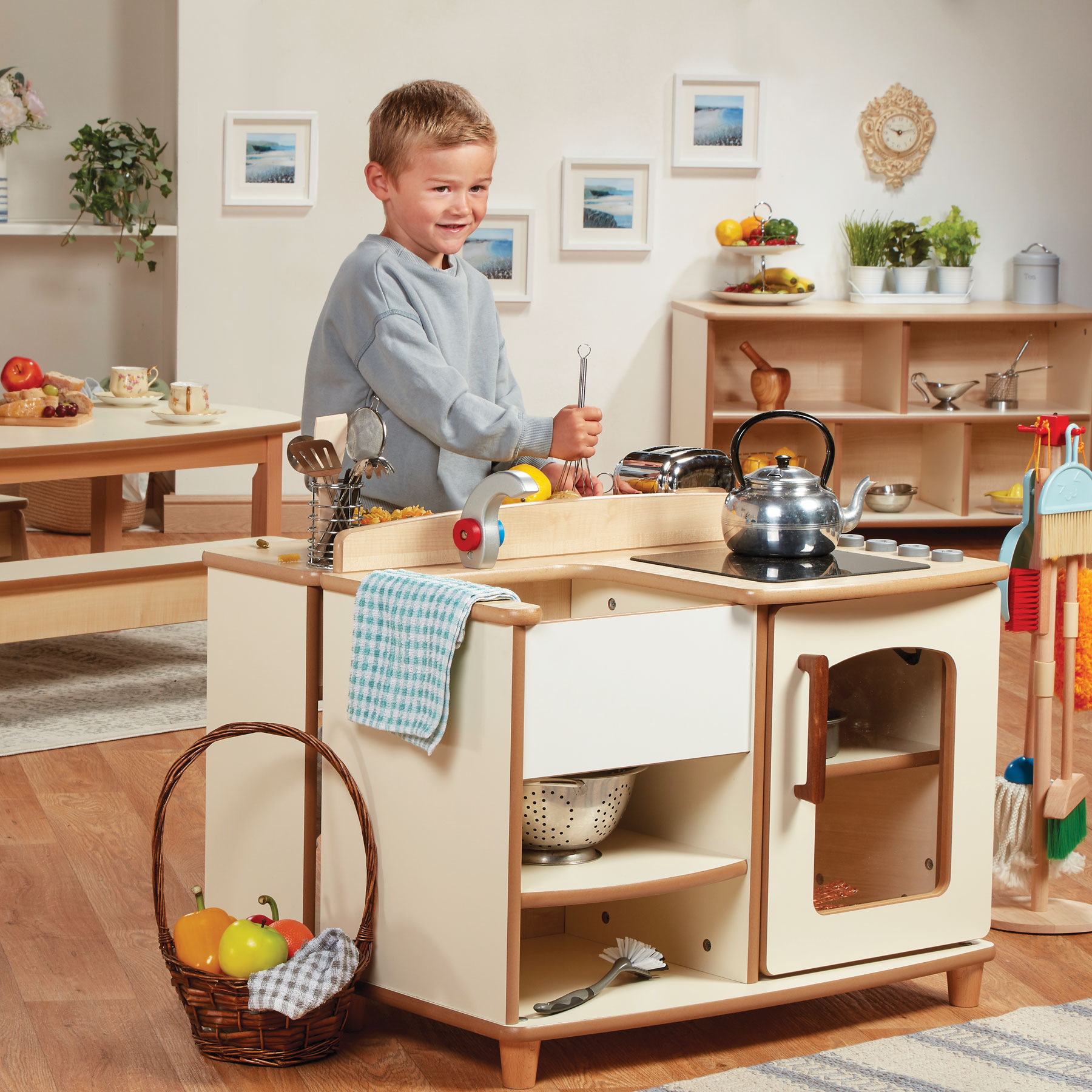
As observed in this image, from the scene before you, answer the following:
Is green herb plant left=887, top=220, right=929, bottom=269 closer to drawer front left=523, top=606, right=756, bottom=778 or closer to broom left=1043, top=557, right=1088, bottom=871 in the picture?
broom left=1043, top=557, right=1088, bottom=871

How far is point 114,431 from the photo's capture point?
3.84 meters

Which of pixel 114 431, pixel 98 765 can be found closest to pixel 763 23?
pixel 114 431

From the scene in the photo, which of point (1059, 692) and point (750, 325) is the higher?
point (750, 325)

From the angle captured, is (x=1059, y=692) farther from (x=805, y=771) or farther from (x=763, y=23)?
(x=763, y=23)

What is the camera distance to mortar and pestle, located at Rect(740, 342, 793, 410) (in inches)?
235

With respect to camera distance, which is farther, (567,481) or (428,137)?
(567,481)

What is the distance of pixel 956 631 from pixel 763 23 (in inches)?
185

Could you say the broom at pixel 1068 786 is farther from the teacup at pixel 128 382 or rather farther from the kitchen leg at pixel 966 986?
the teacup at pixel 128 382

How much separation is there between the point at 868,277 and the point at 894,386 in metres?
0.60

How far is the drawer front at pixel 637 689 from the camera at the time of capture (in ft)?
6.25

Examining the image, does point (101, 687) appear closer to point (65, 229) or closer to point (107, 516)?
point (107, 516)

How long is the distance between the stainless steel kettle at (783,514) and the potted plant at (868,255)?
4354 mm

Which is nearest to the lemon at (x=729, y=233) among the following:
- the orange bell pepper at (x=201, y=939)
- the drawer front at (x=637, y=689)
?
the drawer front at (x=637, y=689)

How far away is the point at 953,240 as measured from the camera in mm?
6344
